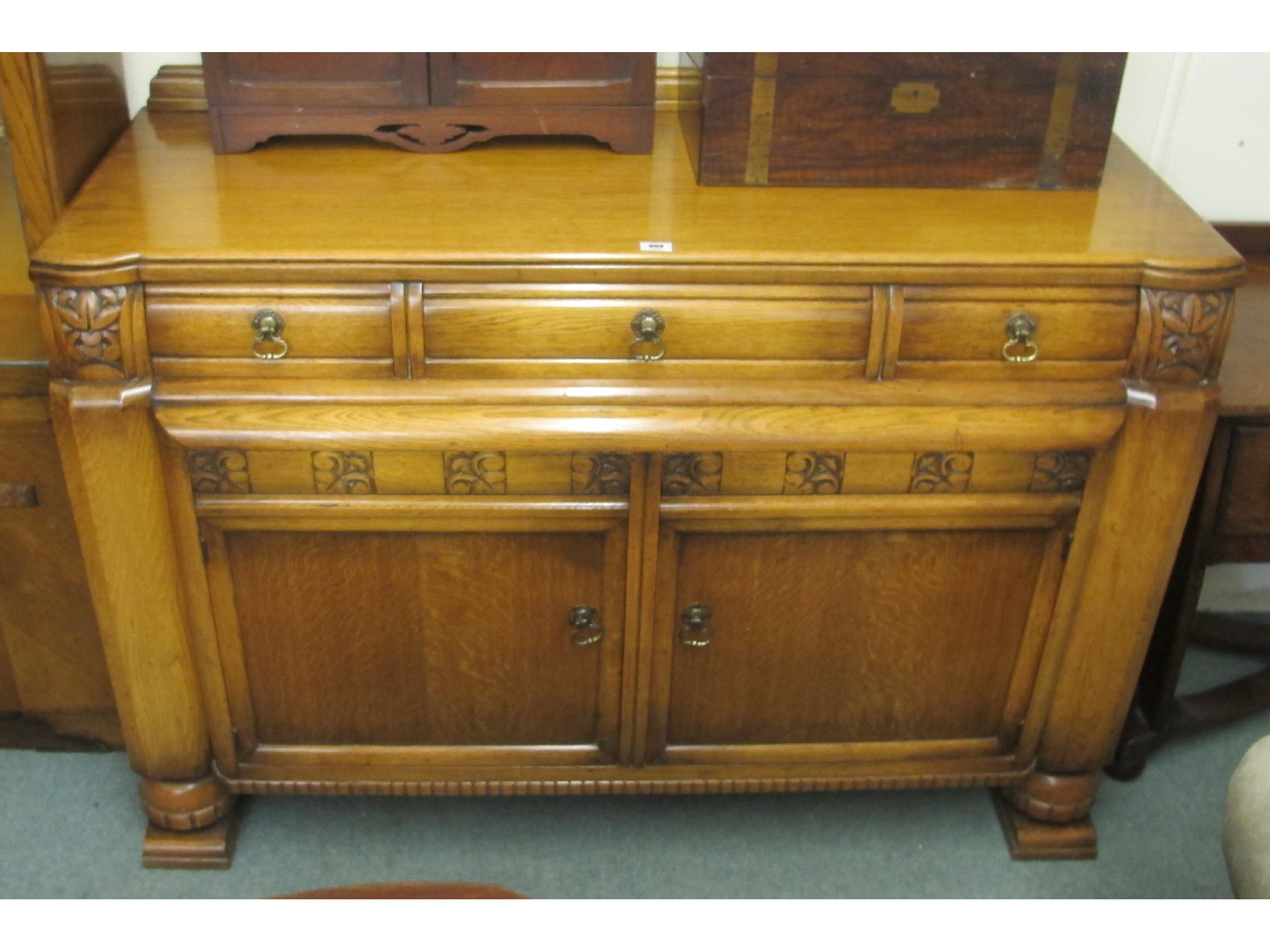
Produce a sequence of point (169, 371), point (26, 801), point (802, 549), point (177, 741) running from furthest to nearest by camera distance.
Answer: point (26, 801) → point (177, 741) → point (802, 549) → point (169, 371)

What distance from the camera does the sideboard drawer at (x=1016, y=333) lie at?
1278 millimetres

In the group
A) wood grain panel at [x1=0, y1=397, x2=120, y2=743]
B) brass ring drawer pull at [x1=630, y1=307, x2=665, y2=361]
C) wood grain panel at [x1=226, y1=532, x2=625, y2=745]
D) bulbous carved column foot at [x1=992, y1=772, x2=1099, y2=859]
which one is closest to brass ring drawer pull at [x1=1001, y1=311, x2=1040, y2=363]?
brass ring drawer pull at [x1=630, y1=307, x2=665, y2=361]

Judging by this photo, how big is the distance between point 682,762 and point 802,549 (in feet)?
1.10

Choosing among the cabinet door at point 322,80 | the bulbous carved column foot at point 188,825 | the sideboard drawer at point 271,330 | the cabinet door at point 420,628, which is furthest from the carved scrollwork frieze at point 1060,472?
the bulbous carved column foot at point 188,825

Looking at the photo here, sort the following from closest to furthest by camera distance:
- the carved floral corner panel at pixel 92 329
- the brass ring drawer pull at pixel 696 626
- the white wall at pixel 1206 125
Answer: the carved floral corner panel at pixel 92 329, the brass ring drawer pull at pixel 696 626, the white wall at pixel 1206 125

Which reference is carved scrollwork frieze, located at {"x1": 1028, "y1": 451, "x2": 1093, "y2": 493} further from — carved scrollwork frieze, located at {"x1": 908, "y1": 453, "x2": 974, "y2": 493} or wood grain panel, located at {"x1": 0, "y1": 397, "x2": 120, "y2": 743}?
wood grain panel, located at {"x1": 0, "y1": 397, "x2": 120, "y2": 743}

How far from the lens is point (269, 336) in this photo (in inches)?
49.5

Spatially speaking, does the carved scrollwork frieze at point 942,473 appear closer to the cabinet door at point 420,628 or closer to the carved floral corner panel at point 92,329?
the cabinet door at point 420,628

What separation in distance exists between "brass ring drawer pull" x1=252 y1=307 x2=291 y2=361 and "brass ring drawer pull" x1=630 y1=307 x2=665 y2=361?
0.34 m

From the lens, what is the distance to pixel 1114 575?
56.1 inches

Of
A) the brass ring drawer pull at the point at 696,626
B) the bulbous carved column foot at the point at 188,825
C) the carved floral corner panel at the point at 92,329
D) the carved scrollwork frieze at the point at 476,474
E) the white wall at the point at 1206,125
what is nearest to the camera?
the carved floral corner panel at the point at 92,329

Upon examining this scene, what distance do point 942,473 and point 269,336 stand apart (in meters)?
0.70

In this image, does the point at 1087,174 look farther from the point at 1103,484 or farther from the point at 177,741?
the point at 177,741

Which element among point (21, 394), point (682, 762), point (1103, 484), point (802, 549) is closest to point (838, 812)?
point (682, 762)
